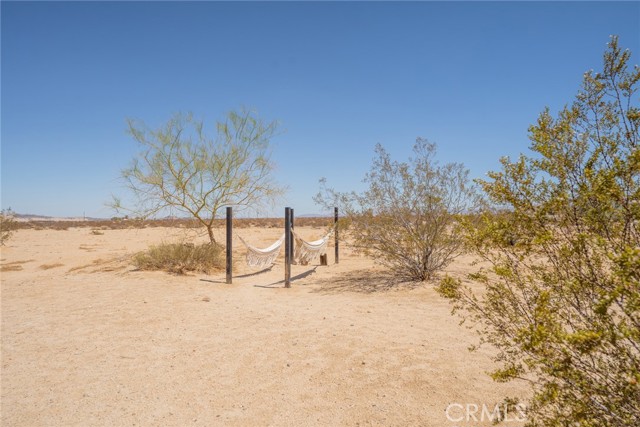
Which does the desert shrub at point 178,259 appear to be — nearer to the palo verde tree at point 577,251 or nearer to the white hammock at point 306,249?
the white hammock at point 306,249

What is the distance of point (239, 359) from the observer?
3.82m

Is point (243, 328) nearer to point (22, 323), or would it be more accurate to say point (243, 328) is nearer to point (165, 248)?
point (22, 323)

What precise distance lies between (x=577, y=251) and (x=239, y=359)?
3259mm

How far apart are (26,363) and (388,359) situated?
148 inches

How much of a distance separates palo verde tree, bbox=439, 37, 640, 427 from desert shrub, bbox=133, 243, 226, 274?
787 cm

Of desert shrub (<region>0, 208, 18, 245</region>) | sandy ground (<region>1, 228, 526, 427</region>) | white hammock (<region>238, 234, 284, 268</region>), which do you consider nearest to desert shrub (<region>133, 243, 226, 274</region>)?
white hammock (<region>238, 234, 284, 268</region>)

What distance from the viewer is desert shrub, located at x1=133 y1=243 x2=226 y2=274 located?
29.0 feet

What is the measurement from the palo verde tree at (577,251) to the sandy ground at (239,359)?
48.7 inches

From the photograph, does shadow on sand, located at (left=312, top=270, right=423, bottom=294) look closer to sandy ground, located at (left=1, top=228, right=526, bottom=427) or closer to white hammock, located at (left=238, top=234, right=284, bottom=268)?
sandy ground, located at (left=1, top=228, right=526, bottom=427)

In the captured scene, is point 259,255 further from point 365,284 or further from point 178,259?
point 365,284

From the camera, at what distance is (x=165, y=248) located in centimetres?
908

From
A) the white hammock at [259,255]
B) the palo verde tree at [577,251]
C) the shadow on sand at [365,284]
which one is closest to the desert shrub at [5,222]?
the white hammock at [259,255]


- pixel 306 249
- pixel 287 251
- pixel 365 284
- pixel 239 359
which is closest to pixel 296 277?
pixel 306 249

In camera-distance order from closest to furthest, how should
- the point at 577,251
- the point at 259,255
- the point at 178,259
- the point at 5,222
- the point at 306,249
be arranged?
the point at 577,251 < the point at 259,255 < the point at 178,259 < the point at 306,249 < the point at 5,222
